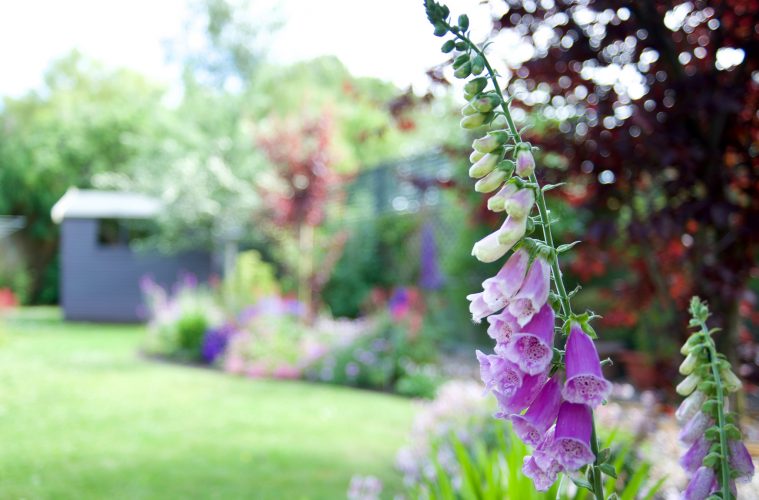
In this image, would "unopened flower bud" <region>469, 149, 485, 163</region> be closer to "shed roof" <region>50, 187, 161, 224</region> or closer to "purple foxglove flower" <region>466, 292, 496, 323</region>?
"purple foxglove flower" <region>466, 292, 496, 323</region>

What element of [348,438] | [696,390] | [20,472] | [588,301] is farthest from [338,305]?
[696,390]

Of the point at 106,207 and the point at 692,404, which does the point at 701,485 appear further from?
the point at 106,207

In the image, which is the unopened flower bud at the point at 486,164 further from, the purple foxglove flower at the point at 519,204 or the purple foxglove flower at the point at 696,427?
the purple foxglove flower at the point at 696,427

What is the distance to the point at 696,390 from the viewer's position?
1149 millimetres

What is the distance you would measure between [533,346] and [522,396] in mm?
77

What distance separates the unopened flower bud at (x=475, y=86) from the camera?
1.01 m

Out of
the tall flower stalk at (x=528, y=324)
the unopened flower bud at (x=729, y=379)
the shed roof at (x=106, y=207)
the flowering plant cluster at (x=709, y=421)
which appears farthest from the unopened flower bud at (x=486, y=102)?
the shed roof at (x=106, y=207)

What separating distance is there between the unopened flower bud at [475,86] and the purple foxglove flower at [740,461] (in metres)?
0.67

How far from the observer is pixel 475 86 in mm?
1013

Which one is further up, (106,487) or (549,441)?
(549,441)

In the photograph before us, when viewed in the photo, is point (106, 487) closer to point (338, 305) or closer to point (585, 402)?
point (585, 402)

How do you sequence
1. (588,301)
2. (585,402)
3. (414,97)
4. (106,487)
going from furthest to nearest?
(588,301), (106,487), (414,97), (585,402)

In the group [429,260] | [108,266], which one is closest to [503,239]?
[429,260]

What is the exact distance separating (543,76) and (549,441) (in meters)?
2.54
